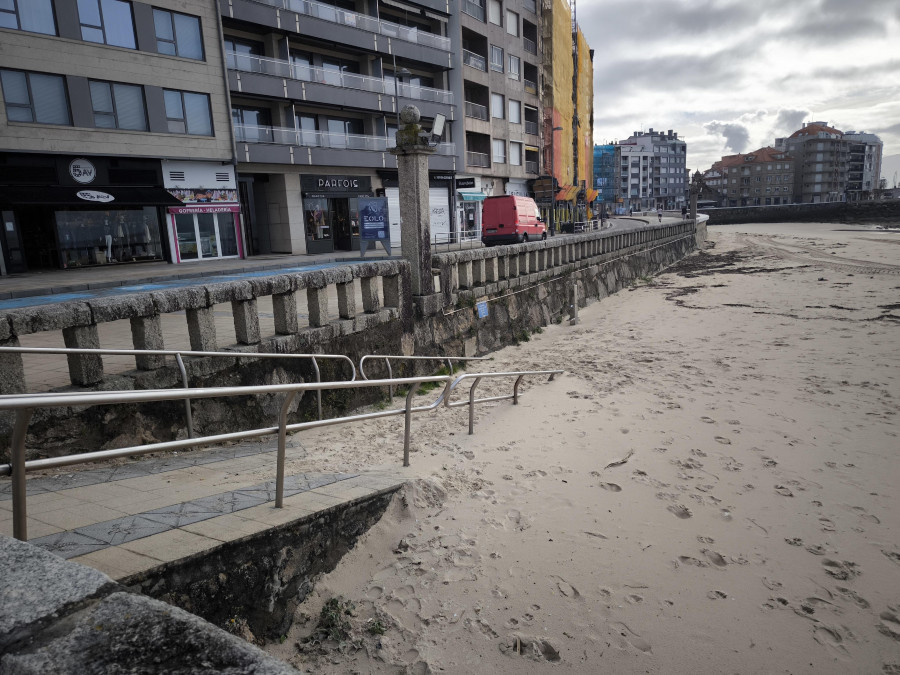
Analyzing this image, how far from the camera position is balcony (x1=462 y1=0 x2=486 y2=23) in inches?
1405

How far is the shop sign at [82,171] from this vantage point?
64.7 feet

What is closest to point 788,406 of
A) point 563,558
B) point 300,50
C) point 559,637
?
point 563,558

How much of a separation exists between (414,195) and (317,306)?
11.7 ft

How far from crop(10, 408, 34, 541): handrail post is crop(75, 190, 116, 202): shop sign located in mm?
21123

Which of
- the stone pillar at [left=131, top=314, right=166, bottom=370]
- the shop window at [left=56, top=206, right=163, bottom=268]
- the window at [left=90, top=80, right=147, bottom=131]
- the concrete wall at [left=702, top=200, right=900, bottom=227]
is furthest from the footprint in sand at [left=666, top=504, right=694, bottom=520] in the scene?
the concrete wall at [left=702, top=200, right=900, bottom=227]

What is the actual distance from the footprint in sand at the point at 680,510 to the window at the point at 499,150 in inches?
1432

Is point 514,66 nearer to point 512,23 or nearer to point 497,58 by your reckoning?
point 497,58

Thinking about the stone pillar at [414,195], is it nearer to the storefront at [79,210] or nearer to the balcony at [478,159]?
the storefront at [79,210]

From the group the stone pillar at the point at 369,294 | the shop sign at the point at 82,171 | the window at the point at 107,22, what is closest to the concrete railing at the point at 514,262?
the stone pillar at the point at 369,294

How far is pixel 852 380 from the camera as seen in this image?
10.2 metres

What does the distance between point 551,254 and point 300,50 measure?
17.7m

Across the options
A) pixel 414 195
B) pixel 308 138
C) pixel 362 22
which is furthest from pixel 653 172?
pixel 414 195

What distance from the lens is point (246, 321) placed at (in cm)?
706

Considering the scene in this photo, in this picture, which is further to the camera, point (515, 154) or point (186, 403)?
point (515, 154)
